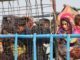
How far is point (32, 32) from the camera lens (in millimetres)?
2924

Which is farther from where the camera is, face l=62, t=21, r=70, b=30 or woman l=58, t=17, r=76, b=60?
face l=62, t=21, r=70, b=30

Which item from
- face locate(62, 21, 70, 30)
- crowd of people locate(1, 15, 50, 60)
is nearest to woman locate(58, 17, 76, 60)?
face locate(62, 21, 70, 30)

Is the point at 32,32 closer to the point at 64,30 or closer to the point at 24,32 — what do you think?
the point at 24,32

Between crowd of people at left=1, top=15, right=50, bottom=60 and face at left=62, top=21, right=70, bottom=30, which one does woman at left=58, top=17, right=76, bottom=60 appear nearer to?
face at left=62, top=21, right=70, bottom=30

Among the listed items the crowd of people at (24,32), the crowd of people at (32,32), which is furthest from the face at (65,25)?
the crowd of people at (24,32)

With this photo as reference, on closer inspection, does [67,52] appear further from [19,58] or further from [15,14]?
[15,14]

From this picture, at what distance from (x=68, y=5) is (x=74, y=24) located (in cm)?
25

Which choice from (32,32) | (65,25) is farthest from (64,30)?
(32,32)

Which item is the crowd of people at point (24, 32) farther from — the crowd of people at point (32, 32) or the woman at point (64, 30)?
the woman at point (64, 30)

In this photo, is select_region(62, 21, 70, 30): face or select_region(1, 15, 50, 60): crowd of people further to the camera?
select_region(62, 21, 70, 30): face

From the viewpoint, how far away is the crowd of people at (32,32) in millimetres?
2715

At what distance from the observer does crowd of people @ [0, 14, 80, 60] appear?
271 centimetres

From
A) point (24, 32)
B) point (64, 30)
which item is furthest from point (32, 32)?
point (64, 30)

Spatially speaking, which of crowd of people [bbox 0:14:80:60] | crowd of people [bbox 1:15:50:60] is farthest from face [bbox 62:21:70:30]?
crowd of people [bbox 1:15:50:60]
